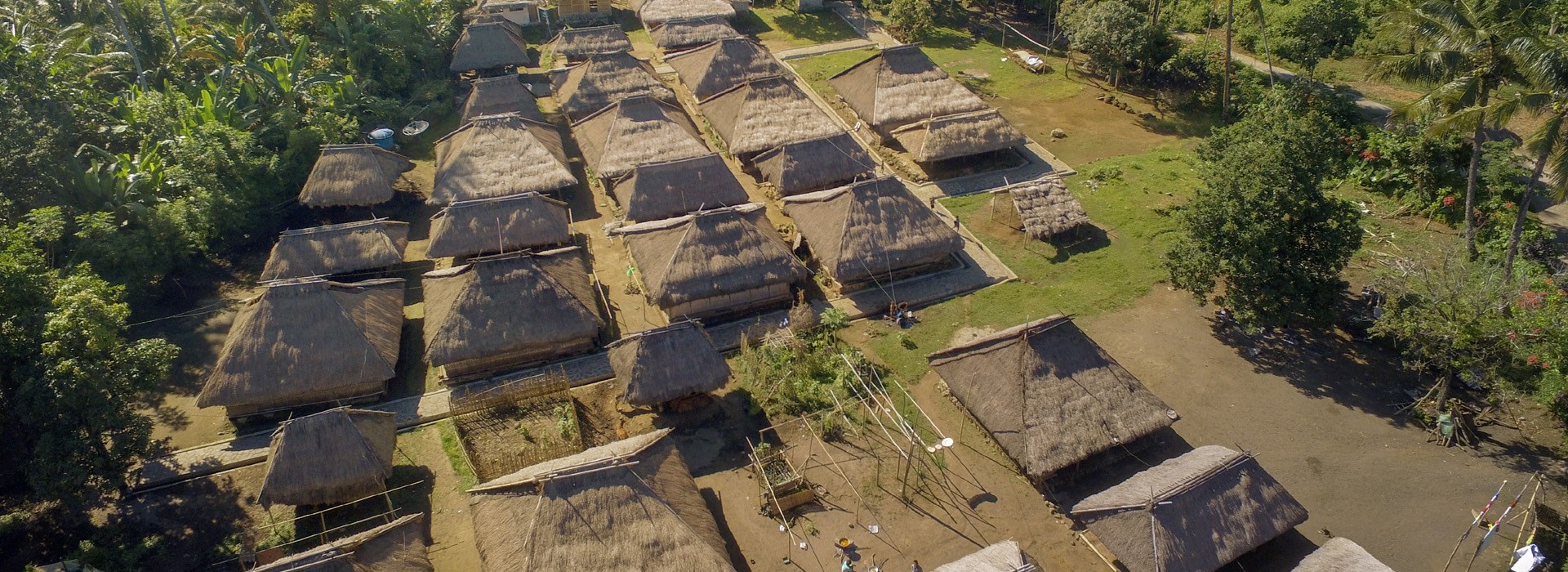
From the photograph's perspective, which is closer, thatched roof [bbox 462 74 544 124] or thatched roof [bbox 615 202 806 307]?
thatched roof [bbox 615 202 806 307]

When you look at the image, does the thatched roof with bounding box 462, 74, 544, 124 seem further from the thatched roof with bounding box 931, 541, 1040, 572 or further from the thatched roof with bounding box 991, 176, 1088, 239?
the thatched roof with bounding box 931, 541, 1040, 572

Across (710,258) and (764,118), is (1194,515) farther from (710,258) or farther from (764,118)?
(764,118)

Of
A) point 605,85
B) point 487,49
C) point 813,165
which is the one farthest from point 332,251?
point 487,49

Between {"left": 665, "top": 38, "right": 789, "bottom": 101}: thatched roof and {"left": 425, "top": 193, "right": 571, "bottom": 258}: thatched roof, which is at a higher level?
{"left": 665, "top": 38, "right": 789, "bottom": 101}: thatched roof

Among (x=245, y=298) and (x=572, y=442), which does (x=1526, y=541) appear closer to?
(x=572, y=442)

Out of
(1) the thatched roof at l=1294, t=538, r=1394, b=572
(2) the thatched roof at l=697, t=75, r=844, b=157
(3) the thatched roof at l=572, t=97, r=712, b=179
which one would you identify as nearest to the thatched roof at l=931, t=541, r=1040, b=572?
(1) the thatched roof at l=1294, t=538, r=1394, b=572

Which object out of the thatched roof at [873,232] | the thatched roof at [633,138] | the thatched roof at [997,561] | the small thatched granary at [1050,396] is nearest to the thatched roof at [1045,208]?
the thatched roof at [873,232]

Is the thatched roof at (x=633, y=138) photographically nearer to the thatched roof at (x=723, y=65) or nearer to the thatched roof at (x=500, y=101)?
the thatched roof at (x=500, y=101)
